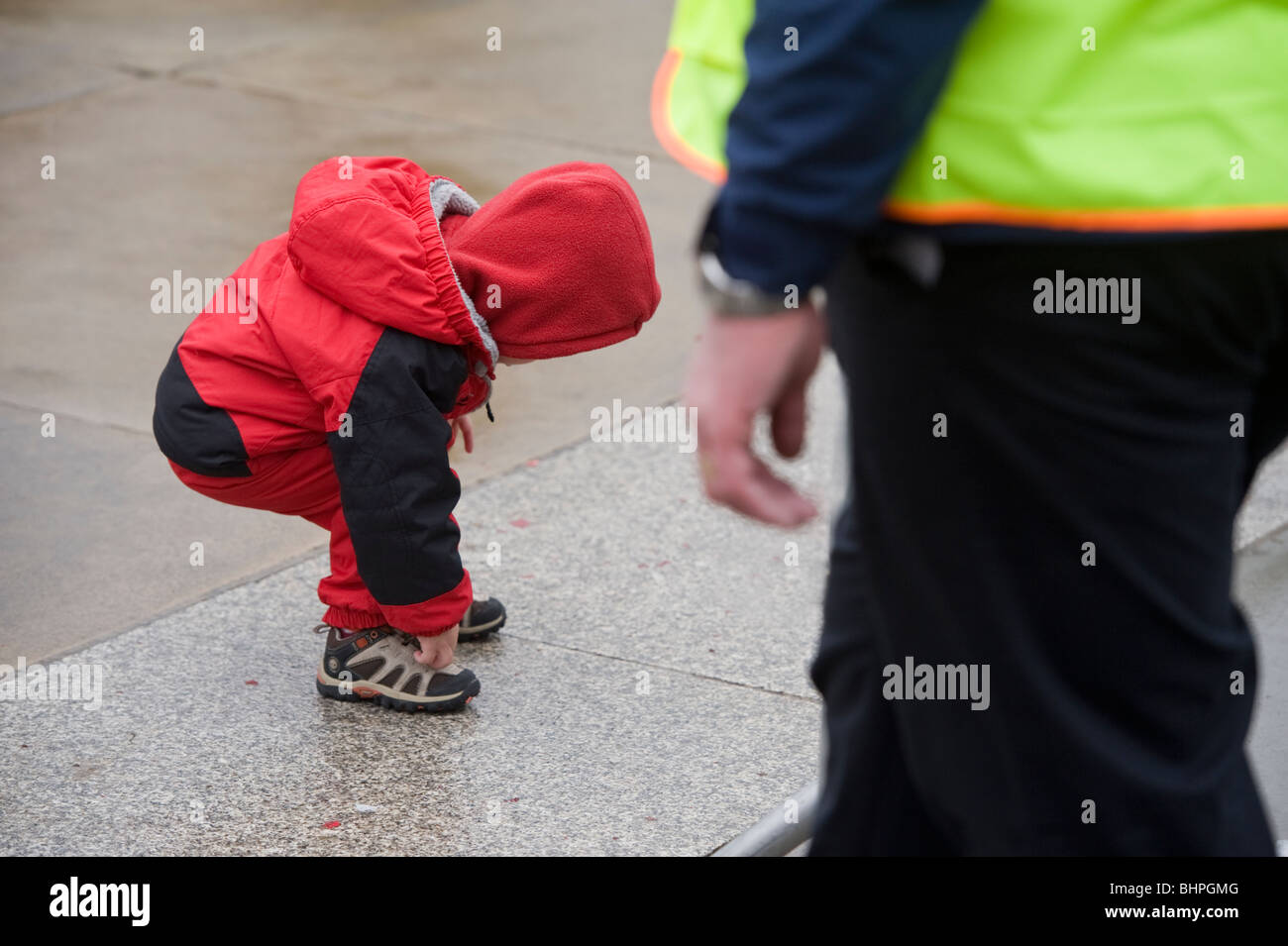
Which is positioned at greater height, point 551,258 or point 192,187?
point 551,258

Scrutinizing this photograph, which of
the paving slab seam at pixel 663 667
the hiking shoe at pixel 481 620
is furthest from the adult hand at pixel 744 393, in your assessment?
the hiking shoe at pixel 481 620

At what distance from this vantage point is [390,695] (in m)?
3.04

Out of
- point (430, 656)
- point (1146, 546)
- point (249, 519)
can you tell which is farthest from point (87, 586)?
point (1146, 546)

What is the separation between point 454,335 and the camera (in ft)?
9.29

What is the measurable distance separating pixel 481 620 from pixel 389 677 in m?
0.31

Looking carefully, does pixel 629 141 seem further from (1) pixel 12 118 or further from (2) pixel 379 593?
(2) pixel 379 593

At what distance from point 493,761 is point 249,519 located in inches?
47.2

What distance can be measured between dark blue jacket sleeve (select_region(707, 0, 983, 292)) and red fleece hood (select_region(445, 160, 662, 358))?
1.58 meters

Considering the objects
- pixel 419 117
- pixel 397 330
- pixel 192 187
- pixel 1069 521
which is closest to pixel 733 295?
pixel 1069 521

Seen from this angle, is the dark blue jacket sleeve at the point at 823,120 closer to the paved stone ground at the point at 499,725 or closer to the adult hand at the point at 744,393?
the adult hand at the point at 744,393

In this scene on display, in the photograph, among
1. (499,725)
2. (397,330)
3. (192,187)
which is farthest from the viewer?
(192,187)

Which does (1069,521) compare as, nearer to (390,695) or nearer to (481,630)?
(390,695)

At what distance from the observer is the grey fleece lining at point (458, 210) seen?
284cm

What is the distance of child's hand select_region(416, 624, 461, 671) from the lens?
2975 millimetres
